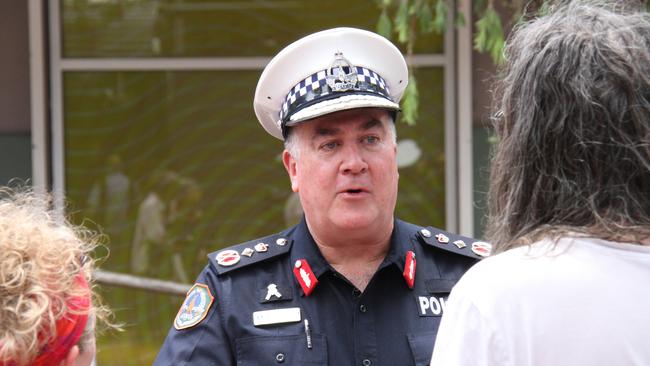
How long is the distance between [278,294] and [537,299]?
1070 mm

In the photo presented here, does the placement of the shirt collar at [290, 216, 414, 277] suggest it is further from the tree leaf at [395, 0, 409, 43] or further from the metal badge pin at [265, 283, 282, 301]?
the tree leaf at [395, 0, 409, 43]

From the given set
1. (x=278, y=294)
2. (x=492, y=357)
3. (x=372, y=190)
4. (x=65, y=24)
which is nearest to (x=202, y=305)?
(x=278, y=294)

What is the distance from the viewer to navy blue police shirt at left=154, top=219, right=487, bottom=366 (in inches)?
92.7

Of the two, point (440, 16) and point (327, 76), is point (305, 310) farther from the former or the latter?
point (440, 16)

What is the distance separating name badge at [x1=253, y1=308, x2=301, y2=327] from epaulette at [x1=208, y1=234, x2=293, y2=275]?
0.15 meters

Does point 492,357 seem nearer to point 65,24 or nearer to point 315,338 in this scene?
point 315,338

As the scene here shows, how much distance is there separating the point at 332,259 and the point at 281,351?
281 millimetres

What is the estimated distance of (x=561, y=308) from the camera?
1465 mm

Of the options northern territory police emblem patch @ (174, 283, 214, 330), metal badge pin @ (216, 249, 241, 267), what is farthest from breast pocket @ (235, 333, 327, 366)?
metal badge pin @ (216, 249, 241, 267)

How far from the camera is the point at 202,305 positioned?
242 centimetres

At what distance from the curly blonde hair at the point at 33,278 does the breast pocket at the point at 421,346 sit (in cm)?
90

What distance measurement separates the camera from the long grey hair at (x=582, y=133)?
1.51 metres

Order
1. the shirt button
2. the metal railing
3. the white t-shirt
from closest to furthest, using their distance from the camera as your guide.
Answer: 1. the white t-shirt
2. the shirt button
3. the metal railing

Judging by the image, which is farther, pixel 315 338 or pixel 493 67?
pixel 493 67
